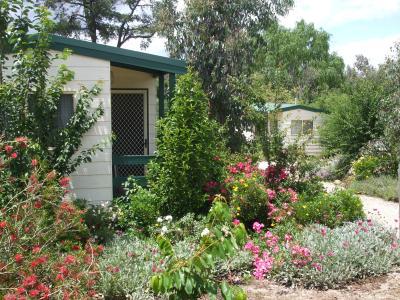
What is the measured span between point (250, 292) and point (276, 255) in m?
0.83

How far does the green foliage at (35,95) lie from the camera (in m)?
6.77

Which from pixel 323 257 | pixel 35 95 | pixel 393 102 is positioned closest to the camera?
pixel 323 257

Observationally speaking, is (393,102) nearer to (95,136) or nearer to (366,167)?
(366,167)

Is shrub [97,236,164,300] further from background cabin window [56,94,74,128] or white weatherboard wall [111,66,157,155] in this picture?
white weatherboard wall [111,66,157,155]

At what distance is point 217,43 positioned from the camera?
1514 cm

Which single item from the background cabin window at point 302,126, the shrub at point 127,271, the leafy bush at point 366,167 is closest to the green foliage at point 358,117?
the leafy bush at point 366,167

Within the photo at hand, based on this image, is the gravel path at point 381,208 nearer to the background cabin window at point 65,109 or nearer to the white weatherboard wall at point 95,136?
the white weatherboard wall at point 95,136

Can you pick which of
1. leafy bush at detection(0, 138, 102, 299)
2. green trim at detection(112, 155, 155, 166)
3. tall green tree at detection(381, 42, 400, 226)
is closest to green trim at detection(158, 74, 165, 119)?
green trim at detection(112, 155, 155, 166)

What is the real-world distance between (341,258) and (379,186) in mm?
7912

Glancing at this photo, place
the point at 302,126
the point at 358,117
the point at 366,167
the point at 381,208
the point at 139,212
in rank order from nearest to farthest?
the point at 139,212 < the point at 302,126 < the point at 381,208 < the point at 366,167 < the point at 358,117

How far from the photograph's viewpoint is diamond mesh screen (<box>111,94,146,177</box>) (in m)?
10.5

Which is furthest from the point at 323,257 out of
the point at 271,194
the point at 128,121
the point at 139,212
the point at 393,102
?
the point at 393,102

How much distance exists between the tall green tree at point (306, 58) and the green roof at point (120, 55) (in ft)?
123

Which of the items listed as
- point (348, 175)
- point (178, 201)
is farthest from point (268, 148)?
point (348, 175)
